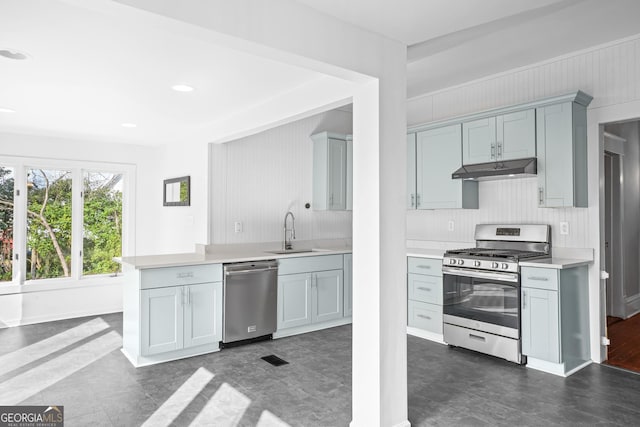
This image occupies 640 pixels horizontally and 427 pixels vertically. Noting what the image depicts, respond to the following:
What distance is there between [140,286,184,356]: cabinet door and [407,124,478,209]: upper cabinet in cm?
269

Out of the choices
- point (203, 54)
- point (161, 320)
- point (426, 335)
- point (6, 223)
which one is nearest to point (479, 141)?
point (426, 335)

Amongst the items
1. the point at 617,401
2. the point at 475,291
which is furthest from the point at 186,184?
the point at 617,401

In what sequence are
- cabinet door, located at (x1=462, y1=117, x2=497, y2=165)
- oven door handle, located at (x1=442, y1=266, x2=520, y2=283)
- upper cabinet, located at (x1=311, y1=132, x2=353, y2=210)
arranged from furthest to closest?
1. upper cabinet, located at (x1=311, y1=132, x2=353, y2=210)
2. cabinet door, located at (x1=462, y1=117, x2=497, y2=165)
3. oven door handle, located at (x1=442, y1=266, x2=520, y2=283)

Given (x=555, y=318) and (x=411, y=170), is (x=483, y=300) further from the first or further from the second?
(x=411, y=170)

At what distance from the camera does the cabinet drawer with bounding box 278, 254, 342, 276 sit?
457 cm

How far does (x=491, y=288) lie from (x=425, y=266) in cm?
77

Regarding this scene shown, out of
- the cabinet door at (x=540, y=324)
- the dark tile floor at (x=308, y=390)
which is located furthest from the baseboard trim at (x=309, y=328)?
the cabinet door at (x=540, y=324)

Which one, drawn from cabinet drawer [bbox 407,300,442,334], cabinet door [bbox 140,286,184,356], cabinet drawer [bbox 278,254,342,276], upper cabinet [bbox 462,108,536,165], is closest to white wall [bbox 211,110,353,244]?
cabinet drawer [bbox 278,254,342,276]

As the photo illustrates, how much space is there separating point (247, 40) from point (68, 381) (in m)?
2.97

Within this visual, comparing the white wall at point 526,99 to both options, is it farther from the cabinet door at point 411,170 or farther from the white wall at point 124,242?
the white wall at point 124,242

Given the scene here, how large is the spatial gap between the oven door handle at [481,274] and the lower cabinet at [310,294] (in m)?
1.33

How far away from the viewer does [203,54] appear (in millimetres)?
2857

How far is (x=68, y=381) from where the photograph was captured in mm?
3342

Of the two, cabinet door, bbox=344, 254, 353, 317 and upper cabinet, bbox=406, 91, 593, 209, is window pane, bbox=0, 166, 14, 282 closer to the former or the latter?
cabinet door, bbox=344, 254, 353, 317
